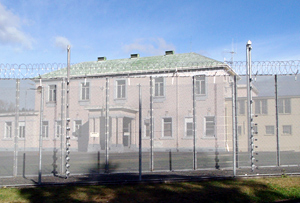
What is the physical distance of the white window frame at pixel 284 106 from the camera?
37.3 feet

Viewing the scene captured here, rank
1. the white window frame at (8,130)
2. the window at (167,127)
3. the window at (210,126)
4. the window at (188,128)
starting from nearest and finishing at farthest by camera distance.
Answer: the white window frame at (8,130), the window at (167,127), the window at (210,126), the window at (188,128)

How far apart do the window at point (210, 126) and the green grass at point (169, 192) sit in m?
2.47

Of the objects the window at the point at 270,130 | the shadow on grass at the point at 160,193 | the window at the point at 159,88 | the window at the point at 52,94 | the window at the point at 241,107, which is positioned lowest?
the shadow on grass at the point at 160,193

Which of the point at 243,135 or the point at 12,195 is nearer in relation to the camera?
the point at 12,195

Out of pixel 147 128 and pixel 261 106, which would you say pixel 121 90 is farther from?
pixel 261 106

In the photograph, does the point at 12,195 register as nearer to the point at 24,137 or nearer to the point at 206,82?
the point at 24,137

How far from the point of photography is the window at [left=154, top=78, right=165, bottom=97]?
1088 cm

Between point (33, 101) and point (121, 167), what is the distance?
3.30 m

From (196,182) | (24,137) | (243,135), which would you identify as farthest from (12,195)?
(243,135)

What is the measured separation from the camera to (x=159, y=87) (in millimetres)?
10898

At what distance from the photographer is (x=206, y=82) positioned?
11414 millimetres

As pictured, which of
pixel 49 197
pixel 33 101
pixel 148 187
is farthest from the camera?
pixel 33 101

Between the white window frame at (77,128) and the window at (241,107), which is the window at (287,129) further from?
the white window frame at (77,128)

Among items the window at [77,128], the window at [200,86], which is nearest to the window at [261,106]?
the window at [200,86]
